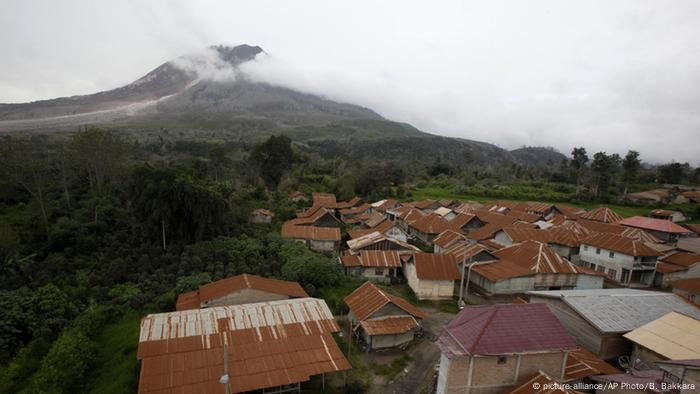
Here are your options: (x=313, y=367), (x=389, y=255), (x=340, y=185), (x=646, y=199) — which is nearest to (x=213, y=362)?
(x=313, y=367)

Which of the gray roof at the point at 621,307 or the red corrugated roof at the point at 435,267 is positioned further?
the red corrugated roof at the point at 435,267

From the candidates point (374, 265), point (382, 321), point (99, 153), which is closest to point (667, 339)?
point (382, 321)

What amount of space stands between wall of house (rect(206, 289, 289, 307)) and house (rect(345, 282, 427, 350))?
4.67m

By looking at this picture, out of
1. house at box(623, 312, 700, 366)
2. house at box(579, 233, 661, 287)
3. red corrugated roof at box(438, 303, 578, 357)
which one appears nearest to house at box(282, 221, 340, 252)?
house at box(579, 233, 661, 287)

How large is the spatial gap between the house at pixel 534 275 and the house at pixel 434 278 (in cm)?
279

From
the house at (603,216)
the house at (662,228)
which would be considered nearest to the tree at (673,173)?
the house at (603,216)

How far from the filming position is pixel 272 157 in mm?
61469

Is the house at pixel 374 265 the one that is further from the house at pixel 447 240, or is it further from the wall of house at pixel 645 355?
the wall of house at pixel 645 355

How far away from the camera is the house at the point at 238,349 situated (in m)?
12.6

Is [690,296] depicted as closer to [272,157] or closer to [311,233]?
[311,233]

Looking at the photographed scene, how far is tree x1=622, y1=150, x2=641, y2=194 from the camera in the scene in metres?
66.1

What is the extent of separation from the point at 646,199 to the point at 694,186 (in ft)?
88.2

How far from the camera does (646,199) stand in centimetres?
6475

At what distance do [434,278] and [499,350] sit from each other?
12429mm
